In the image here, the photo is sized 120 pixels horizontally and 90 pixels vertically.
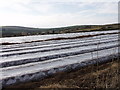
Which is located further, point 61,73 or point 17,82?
point 61,73

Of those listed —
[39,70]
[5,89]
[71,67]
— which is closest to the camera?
[5,89]

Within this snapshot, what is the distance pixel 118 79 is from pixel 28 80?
2356 mm

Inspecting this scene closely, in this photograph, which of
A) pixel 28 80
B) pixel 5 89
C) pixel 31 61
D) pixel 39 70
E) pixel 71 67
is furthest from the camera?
pixel 31 61

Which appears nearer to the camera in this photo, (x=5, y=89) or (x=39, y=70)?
(x=5, y=89)

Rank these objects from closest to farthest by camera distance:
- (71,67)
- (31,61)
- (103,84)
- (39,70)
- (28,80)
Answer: (103,84)
(28,80)
(39,70)
(71,67)
(31,61)

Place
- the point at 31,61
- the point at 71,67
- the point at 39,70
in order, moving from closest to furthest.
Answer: the point at 39,70 → the point at 71,67 → the point at 31,61

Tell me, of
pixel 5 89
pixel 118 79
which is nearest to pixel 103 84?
pixel 118 79

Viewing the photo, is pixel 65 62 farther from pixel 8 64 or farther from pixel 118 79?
pixel 118 79

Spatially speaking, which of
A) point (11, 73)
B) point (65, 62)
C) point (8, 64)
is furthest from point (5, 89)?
point (65, 62)

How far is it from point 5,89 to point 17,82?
372mm

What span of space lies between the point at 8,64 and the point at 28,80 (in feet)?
5.97

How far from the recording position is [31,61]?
7711mm

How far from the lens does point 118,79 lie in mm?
5039

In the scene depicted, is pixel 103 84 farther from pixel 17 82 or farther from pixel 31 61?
pixel 31 61
